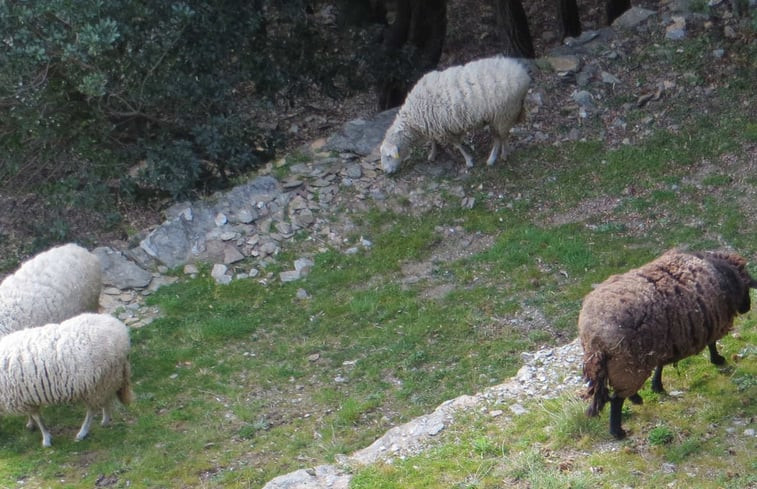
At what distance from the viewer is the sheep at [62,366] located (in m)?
9.59

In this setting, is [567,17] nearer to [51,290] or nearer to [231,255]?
[231,255]

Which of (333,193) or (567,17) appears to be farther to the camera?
(567,17)

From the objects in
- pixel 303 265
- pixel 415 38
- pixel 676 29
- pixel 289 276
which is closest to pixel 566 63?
pixel 676 29

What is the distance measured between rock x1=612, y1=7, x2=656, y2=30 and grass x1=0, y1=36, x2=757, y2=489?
1485 millimetres

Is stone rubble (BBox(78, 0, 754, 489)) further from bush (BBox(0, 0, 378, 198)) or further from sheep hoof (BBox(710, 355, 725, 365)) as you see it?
sheep hoof (BBox(710, 355, 725, 365))

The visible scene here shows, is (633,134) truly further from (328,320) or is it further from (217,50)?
(217,50)

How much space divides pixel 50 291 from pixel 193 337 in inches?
75.8

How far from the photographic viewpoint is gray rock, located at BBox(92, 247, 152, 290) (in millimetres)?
13055

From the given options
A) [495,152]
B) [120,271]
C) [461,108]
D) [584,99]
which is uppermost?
[461,108]

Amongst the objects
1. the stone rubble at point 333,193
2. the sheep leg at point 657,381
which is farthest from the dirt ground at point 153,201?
the sheep leg at point 657,381

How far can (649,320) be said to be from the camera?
23.5 ft

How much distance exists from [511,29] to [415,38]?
6.65 ft

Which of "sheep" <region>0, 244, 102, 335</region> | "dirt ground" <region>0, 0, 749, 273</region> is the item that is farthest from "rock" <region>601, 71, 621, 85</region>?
"sheep" <region>0, 244, 102, 335</region>

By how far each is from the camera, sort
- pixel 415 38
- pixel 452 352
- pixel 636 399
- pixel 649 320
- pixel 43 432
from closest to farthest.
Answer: pixel 649 320 → pixel 636 399 → pixel 43 432 → pixel 452 352 → pixel 415 38
